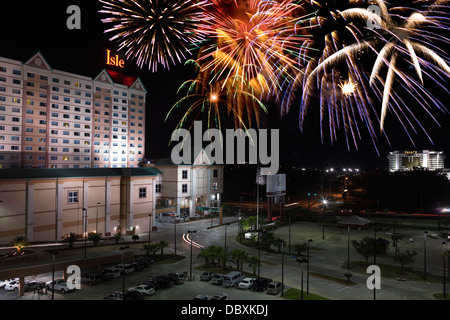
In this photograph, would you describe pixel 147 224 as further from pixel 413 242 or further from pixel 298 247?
pixel 413 242

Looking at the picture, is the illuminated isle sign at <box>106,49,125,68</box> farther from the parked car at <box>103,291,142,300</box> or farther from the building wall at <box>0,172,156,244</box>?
the parked car at <box>103,291,142,300</box>

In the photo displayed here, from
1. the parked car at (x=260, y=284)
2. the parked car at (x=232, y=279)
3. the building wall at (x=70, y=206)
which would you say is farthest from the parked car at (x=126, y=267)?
the building wall at (x=70, y=206)

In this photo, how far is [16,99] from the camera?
6056 centimetres

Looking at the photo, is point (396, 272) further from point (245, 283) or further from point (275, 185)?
point (275, 185)

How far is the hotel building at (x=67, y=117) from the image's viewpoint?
60375 mm

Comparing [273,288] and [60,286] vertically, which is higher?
[273,288]

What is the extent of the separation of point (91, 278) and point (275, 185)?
37491mm

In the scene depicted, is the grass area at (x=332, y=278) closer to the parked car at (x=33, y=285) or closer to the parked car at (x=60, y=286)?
the parked car at (x=60, y=286)

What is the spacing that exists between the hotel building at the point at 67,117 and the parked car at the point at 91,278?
42686 mm

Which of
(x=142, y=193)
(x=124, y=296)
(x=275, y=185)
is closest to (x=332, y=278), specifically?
(x=124, y=296)

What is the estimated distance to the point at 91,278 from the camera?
1093 inches
